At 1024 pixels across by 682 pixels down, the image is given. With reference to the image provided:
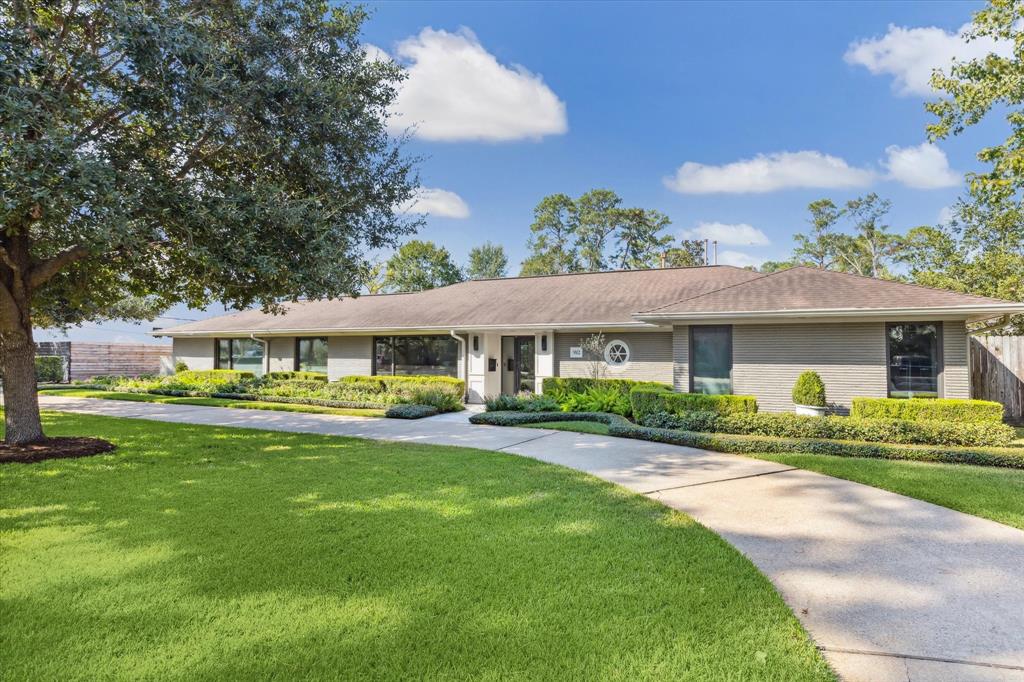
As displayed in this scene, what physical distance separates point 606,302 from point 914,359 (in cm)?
772

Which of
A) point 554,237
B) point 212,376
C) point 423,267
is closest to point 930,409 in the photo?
point 212,376

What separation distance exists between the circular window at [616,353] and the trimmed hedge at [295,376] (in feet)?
33.6

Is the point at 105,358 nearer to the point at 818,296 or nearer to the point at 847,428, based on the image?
the point at 818,296

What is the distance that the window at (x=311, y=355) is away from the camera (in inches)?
749

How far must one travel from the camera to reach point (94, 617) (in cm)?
283

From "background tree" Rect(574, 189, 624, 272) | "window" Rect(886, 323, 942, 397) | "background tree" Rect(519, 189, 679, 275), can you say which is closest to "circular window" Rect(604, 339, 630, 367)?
"window" Rect(886, 323, 942, 397)

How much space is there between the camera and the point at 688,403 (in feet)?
36.0

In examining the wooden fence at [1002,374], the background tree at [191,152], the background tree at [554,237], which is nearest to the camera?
the background tree at [191,152]

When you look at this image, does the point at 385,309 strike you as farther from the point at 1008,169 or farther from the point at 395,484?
the point at 1008,169

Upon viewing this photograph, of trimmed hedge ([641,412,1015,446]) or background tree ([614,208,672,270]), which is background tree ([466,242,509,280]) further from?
trimmed hedge ([641,412,1015,446])

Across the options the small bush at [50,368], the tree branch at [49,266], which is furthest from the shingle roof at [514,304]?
the tree branch at [49,266]

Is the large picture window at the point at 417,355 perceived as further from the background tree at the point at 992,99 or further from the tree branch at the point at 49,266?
the background tree at the point at 992,99

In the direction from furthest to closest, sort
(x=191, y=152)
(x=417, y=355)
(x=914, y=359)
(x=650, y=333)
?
1. (x=417, y=355)
2. (x=650, y=333)
3. (x=914, y=359)
4. (x=191, y=152)

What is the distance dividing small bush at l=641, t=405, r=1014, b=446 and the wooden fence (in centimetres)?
569
